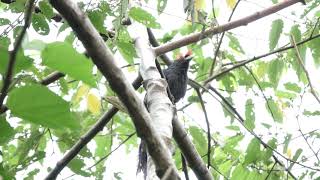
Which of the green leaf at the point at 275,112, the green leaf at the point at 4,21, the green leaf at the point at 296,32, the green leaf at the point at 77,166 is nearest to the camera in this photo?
the green leaf at the point at 4,21

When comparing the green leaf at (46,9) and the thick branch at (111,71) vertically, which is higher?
the green leaf at (46,9)

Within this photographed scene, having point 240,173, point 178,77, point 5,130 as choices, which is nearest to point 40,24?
point 5,130

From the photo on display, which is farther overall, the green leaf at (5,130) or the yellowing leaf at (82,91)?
the yellowing leaf at (82,91)

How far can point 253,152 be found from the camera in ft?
6.97

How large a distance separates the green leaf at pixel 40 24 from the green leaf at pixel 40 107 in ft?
3.45

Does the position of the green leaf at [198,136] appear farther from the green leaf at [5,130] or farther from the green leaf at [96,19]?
the green leaf at [5,130]

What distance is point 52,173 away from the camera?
219cm

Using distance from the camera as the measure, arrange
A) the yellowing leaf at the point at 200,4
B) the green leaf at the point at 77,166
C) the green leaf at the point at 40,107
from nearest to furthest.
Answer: the green leaf at the point at 40,107 < the green leaf at the point at 77,166 < the yellowing leaf at the point at 200,4

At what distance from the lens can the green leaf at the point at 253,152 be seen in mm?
2109

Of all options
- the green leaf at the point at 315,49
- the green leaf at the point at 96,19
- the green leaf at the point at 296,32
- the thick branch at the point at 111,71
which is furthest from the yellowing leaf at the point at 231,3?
the thick branch at the point at 111,71

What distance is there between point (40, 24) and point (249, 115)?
3.93 feet

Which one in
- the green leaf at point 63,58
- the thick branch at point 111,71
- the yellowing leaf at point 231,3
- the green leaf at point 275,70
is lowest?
the green leaf at point 63,58

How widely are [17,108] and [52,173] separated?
1718 millimetres

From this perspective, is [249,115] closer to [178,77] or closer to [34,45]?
[178,77]
